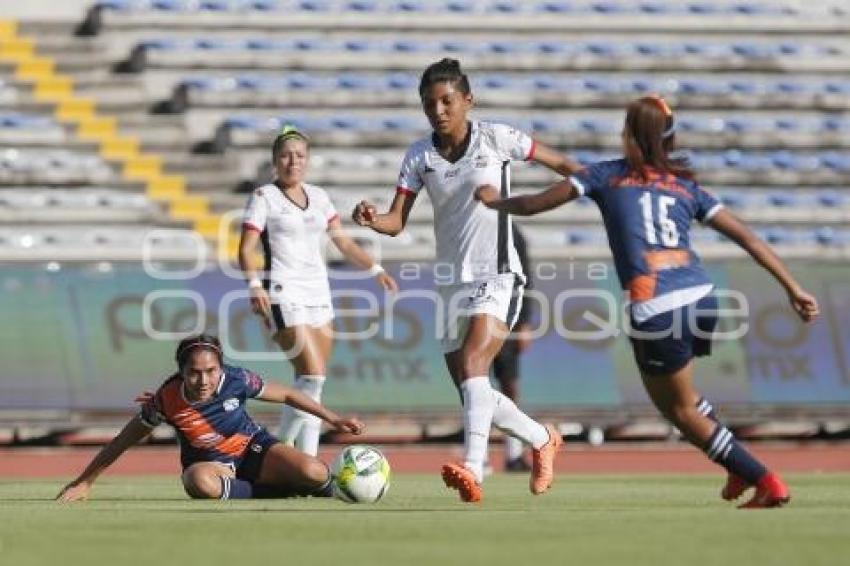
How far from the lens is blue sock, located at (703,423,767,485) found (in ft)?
33.1

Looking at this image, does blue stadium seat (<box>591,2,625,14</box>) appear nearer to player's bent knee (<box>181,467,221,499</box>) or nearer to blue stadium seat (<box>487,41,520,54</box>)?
blue stadium seat (<box>487,41,520,54</box>)

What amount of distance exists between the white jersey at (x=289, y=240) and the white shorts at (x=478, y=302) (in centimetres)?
239

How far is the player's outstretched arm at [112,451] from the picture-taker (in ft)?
38.1

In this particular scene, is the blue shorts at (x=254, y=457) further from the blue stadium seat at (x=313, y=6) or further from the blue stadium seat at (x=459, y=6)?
the blue stadium seat at (x=459, y=6)

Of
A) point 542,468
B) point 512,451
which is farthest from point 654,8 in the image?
point 542,468

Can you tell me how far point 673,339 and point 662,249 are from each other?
0.49 m

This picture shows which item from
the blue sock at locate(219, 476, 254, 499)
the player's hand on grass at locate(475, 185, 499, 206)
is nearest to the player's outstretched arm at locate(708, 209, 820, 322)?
the player's hand on grass at locate(475, 185, 499, 206)

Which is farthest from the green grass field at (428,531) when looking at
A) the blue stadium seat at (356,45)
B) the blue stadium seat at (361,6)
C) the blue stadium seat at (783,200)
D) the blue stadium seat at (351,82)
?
the blue stadium seat at (361,6)

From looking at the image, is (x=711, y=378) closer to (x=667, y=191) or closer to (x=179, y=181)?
(x=179, y=181)

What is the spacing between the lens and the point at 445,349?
478 inches

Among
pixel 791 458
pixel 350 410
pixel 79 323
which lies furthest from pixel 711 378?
pixel 79 323

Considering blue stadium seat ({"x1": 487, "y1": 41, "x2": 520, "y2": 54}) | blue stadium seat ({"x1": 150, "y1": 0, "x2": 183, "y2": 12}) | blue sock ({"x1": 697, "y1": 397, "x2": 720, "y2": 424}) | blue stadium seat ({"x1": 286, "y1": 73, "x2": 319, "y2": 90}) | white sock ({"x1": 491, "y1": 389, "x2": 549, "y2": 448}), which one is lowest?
white sock ({"x1": 491, "y1": 389, "x2": 549, "y2": 448})

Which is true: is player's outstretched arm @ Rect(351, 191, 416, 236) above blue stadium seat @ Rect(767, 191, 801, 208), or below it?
above

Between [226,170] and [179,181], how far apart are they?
63 cm
